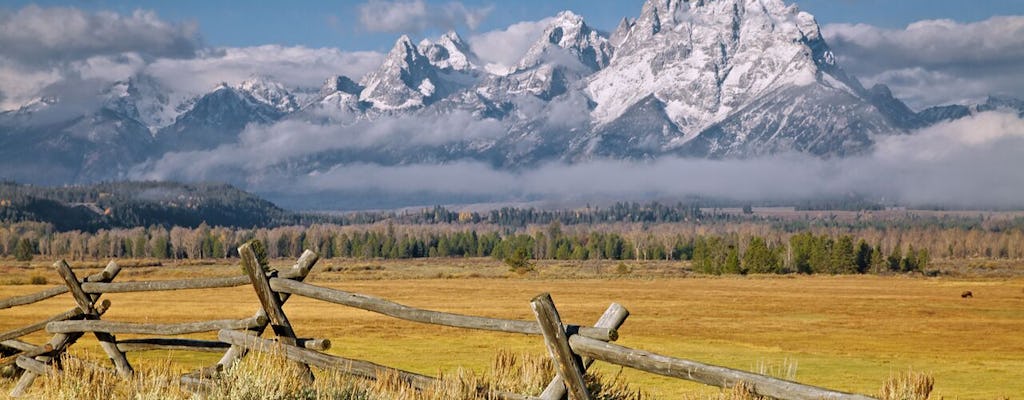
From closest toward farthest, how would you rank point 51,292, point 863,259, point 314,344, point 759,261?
point 314,344 < point 51,292 < point 759,261 < point 863,259

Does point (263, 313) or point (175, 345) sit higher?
point (263, 313)

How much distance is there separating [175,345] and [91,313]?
1.32m

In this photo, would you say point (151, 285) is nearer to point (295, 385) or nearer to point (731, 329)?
point (295, 385)

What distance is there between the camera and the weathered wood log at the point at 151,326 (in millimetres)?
10773

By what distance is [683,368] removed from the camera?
835cm

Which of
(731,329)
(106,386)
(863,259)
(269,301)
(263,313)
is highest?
(269,301)

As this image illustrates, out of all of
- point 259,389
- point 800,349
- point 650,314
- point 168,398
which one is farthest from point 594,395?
point 650,314

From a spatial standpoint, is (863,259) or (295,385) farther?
(863,259)

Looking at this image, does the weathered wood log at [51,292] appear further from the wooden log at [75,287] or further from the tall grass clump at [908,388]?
the tall grass clump at [908,388]

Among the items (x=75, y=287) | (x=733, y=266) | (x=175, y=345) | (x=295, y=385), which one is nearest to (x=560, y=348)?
(x=295, y=385)

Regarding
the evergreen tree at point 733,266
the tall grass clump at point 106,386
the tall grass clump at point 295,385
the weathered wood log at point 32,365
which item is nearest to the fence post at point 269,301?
the tall grass clump at point 295,385

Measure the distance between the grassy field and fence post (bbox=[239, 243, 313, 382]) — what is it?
1.59 m

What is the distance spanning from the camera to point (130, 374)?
12.0 meters

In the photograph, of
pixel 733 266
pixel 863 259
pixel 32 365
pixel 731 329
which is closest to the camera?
pixel 32 365
